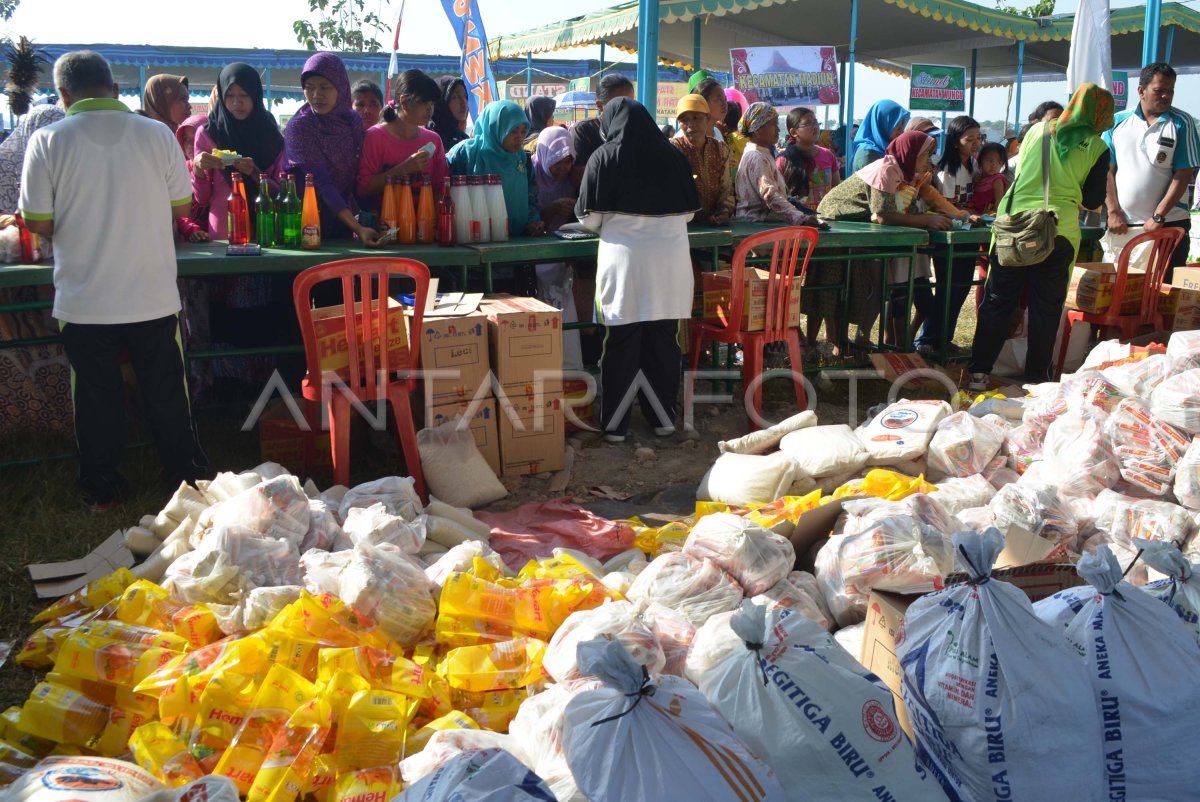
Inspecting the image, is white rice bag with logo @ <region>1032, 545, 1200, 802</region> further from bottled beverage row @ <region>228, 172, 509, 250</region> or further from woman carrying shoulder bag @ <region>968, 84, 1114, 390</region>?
woman carrying shoulder bag @ <region>968, 84, 1114, 390</region>

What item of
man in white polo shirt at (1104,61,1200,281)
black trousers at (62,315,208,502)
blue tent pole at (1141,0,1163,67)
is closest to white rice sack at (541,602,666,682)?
black trousers at (62,315,208,502)

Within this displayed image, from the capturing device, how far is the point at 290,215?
4.98 m

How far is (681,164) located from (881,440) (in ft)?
5.92

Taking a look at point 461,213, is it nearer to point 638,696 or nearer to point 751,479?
point 751,479

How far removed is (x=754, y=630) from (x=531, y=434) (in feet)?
10.8

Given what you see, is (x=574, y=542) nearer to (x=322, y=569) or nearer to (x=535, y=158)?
(x=322, y=569)

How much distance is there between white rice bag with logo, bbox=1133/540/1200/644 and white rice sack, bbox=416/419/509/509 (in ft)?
9.90

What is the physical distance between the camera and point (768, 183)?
6758 mm

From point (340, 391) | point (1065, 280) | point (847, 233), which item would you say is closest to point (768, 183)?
point (847, 233)

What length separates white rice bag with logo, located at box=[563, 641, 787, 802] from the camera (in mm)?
1578

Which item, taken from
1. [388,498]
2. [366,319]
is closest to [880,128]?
[366,319]

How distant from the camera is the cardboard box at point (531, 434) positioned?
495cm

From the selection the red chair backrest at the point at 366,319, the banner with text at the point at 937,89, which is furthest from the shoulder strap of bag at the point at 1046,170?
the banner with text at the point at 937,89

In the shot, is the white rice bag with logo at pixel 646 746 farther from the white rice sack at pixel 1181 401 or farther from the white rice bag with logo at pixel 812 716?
the white rice sack at pixel 1181 401
